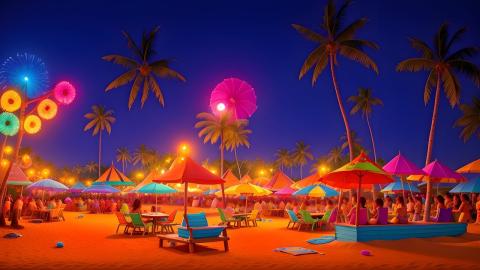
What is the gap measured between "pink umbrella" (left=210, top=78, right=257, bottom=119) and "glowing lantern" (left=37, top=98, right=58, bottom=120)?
7.55 metres

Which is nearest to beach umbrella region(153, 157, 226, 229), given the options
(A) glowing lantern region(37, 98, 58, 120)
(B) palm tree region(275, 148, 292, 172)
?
(A) glowing lantern region(37, 98, 58, 120)

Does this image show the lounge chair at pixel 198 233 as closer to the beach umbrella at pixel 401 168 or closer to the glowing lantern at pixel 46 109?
the beach umbrella at pixel 401 168

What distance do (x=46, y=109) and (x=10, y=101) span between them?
1569 millimetres

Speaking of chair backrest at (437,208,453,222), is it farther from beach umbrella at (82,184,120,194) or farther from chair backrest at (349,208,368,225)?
beach umbrella at (82,184,120,194)

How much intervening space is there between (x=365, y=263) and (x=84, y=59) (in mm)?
100041

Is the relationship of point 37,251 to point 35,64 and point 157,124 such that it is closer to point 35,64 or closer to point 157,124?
point 35,64

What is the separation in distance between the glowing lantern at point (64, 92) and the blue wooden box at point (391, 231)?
13527 millimetres

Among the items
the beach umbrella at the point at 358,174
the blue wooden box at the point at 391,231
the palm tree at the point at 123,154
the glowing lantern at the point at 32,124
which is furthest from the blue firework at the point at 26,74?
the palm tree at the point at 123,154

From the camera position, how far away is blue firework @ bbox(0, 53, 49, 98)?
20438mm

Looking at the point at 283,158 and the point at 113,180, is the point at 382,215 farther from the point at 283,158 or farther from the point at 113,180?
the point at 283,158

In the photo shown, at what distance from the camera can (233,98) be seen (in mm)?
20656

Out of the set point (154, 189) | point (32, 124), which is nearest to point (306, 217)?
point (154, 189)

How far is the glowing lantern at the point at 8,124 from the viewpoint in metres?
20.4

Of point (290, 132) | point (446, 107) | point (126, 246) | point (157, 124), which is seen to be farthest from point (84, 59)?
point (126, 246)
